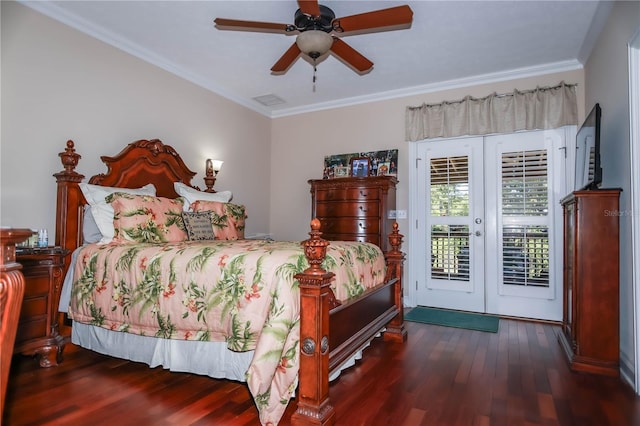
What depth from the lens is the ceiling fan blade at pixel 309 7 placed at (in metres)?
2.32

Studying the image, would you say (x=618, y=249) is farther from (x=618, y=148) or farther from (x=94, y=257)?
(x=94, y=257)

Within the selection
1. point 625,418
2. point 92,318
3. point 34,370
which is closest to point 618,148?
point 625,418

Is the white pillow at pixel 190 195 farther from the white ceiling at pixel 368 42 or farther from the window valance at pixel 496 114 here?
the window valance at pixel 496 114

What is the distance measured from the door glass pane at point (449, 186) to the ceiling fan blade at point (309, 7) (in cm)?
260

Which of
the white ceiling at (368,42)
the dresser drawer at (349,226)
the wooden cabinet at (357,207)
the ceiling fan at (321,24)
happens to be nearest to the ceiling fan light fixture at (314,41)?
the ceiling fan at (321,24)

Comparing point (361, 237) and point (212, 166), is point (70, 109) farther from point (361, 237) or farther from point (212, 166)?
point (361, 237)

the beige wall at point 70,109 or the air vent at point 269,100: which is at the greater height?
the air vent at point 269,100

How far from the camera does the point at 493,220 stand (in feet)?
13.5

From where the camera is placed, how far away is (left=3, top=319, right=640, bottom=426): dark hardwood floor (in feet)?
5.94

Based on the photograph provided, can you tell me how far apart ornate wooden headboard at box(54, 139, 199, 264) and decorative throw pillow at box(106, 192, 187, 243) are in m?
0.32

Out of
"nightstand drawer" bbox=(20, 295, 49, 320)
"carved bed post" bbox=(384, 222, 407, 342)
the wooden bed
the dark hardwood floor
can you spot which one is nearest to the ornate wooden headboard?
the wooden bed

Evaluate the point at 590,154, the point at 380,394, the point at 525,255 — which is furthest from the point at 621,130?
the point at 380,394

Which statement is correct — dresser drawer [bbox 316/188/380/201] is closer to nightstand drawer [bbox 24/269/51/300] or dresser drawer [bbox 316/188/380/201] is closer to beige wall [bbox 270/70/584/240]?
beige wall [bbox 270/70/584/240]

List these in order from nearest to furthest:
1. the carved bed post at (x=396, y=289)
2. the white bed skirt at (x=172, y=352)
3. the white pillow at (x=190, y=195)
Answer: the white bed skirt at (x=172, y=352) → the carved bed post at (x=396, y=289) → the white pillow at (x=190, y=195)
